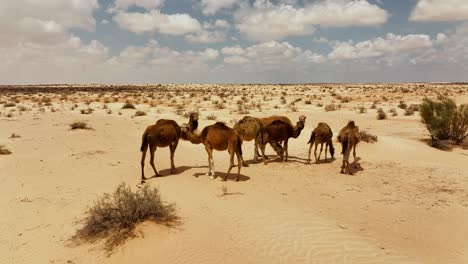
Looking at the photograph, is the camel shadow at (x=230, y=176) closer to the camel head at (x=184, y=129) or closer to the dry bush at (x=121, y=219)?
the camel head at (x=184, y=129)

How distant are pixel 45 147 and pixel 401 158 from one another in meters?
13.9

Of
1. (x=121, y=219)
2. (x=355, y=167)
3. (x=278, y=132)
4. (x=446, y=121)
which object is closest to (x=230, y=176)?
(x=278, y=132)

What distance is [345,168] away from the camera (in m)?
12.8

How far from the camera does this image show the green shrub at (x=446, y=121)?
730 inches

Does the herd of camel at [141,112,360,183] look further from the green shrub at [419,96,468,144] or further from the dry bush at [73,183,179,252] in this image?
the green shrub at [419,96,468,144]

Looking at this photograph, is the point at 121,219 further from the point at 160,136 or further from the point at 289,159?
the point at 289,159

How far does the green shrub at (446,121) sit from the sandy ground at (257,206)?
2.54 metres

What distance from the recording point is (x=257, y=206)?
29.3ft

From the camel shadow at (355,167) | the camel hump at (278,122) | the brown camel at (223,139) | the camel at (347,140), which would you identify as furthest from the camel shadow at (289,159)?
the brown camel at (223,139)

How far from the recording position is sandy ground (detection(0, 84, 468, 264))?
6930mm

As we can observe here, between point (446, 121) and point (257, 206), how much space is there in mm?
13359

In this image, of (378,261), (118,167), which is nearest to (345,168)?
(378,261)

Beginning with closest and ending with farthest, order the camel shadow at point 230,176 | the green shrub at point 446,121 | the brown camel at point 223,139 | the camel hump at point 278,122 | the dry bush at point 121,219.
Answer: the dry bush at point 121,219 < the brown camel at point 223,139 < the camel shadow at point 230,176 < the camel hump at point 278,122 < the green shrub at point 446,121

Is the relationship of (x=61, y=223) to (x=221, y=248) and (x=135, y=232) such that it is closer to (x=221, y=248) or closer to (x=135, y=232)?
(x=135, y=232)
